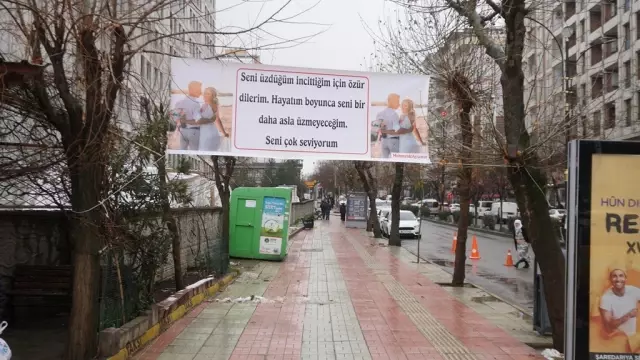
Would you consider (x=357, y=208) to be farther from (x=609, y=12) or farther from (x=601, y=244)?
(x=601, y=244)

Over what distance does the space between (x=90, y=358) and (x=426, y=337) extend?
4.19 metres

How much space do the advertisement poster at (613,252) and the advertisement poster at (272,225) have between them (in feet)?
41.3

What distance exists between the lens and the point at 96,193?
6.01 metres

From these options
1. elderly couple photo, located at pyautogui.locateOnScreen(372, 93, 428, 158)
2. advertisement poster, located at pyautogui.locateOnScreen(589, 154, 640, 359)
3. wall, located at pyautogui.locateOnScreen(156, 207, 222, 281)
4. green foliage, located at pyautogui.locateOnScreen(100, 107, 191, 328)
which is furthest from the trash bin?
wall, located at pyautogui.locateOnScreen(156, 207, 222, 281)

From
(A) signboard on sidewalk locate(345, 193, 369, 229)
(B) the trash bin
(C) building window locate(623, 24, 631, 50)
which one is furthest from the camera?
(C) building window locate(623, 24, 631, 50)

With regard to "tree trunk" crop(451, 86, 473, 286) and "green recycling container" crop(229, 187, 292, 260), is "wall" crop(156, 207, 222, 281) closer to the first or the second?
"green recycling container" crop(229, 187, 292, 260)

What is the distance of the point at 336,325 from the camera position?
8.52 meters

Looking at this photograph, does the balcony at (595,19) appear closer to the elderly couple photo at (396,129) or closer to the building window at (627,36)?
the building window at (627,36)

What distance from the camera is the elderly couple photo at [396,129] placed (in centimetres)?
754

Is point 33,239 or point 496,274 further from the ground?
point 33,239

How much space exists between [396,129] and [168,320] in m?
4.13

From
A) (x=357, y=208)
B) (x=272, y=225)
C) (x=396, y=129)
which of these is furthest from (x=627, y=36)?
(x=396, y=129)

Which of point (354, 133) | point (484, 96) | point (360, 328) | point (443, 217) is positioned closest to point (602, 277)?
point (354, 133)

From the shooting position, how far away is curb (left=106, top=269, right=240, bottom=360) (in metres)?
6.59
